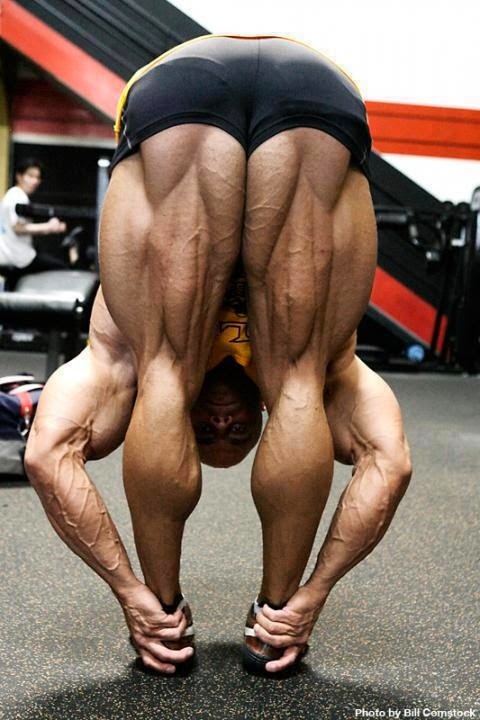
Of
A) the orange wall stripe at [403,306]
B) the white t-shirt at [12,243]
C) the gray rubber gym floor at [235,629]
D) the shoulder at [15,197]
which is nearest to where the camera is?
the gray rubber gym floor at [235,629]

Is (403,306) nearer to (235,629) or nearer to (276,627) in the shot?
(235,629)

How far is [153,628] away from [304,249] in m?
0.57

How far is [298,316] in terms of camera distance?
110 cm

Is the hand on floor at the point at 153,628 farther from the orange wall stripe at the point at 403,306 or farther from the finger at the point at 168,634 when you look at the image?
the orange wall stripe at the point at 403,306

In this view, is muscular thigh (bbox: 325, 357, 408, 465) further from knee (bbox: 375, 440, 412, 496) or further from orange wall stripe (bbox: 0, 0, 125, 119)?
orange wall stripe (bbox: 0, 0, 125, 119)

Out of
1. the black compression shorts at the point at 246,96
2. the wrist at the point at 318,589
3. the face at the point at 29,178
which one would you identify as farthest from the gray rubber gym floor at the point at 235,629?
the face at the point at 29,178

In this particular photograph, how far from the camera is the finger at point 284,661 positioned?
3.94ft

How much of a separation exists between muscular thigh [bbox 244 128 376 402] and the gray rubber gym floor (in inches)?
17.6

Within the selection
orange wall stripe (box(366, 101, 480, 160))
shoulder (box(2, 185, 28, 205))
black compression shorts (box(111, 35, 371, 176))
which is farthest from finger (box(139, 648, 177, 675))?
orange wall stripe (box(366, 101, 480, 160))

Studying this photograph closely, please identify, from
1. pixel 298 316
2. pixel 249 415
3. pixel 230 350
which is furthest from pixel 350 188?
pixel 249 415

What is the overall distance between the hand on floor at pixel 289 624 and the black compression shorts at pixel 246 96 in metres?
0.61

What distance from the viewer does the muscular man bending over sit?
3.47ft

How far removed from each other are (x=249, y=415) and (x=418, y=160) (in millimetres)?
5439

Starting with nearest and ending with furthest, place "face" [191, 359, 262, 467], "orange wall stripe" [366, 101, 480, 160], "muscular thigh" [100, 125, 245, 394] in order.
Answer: "muscular thigh" [100, 125, 245, 394] → "face" [191, 359, 262, 467] → "orange wall stripe" [366, 101, 480, 160]
